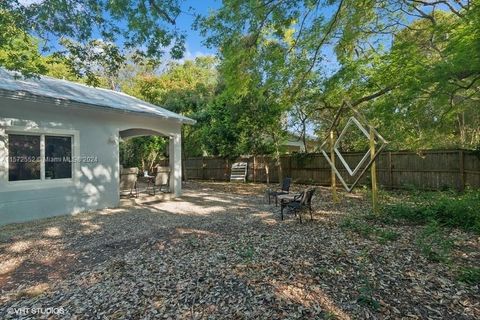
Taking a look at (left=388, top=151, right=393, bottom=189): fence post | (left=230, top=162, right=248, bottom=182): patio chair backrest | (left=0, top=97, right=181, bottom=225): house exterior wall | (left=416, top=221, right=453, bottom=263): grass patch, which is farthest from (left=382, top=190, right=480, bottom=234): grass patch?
(left=230, top=162, right=248, bottom=182): patio chair backrest

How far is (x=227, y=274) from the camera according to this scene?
375 cm

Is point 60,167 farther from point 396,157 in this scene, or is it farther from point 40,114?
point 396,157

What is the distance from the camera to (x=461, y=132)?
15.8 metres

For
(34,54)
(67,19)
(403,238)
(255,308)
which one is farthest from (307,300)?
(34,54)

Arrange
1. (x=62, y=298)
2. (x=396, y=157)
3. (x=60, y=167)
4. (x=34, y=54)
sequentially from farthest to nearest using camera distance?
1. (x=396, y=157)
2. (x=60, y=167)
3. (x=34, y=54)
4. (x=62, y=298)

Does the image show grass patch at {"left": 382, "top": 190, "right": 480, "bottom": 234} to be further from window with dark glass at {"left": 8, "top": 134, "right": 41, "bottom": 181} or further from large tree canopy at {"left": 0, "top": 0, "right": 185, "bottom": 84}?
window with dark glass at {"left": 8, "top": 134, "right": 41, "bottom": 181}

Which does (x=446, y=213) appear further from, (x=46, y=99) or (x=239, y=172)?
(x=239, y=172)

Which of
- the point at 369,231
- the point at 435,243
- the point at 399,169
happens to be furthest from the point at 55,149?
the point at 399,169

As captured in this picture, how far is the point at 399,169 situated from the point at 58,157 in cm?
1222

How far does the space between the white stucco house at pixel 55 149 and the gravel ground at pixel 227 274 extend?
1.16 metres

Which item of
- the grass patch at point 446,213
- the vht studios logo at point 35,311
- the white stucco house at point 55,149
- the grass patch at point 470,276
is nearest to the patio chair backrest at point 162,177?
the white stucco house at point 55,149

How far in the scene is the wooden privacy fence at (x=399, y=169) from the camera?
10336mm

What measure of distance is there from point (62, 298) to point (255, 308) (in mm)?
2194

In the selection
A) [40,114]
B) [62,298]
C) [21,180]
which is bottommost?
[62,298]
